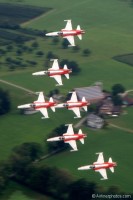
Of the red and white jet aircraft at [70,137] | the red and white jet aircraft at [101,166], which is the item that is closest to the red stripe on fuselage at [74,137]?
the red and white jet aircraft at [70,137]

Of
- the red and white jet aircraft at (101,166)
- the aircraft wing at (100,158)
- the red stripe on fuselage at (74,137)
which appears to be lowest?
the red and white jet aircraft at (101,166)

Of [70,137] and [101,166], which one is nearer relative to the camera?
[101,166]

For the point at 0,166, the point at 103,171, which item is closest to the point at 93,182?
the point at 103,171

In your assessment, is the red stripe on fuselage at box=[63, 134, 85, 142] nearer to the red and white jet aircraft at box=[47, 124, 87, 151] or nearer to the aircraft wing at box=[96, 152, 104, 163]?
the red and white jet aircraft at box=[47, 124, 87, 151]

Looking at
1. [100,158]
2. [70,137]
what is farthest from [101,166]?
[70,137]

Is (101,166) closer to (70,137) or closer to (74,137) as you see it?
(74,137)

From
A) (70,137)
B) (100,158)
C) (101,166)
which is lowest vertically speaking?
(101,166)

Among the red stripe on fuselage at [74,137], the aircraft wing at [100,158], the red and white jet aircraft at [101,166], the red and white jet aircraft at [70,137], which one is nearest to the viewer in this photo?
the aircraft wing at [100,158]

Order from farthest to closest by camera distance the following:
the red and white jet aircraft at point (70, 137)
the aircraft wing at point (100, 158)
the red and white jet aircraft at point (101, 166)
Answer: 1. the red and white jet aircraft at point (70, 137)
2. the red and white jet aircraft at point (101, 166)
3. the aircraft wing at point (100, 158)

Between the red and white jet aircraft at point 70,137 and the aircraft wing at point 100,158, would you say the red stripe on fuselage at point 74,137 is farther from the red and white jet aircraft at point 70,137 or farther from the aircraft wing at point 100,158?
the aircraft wing at point 100,158

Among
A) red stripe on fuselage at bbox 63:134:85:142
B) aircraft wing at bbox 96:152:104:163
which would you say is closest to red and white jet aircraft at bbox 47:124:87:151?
red stripe on fuselage at bbox 63:134:85:142

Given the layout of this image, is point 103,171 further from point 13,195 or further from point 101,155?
point 13,195
